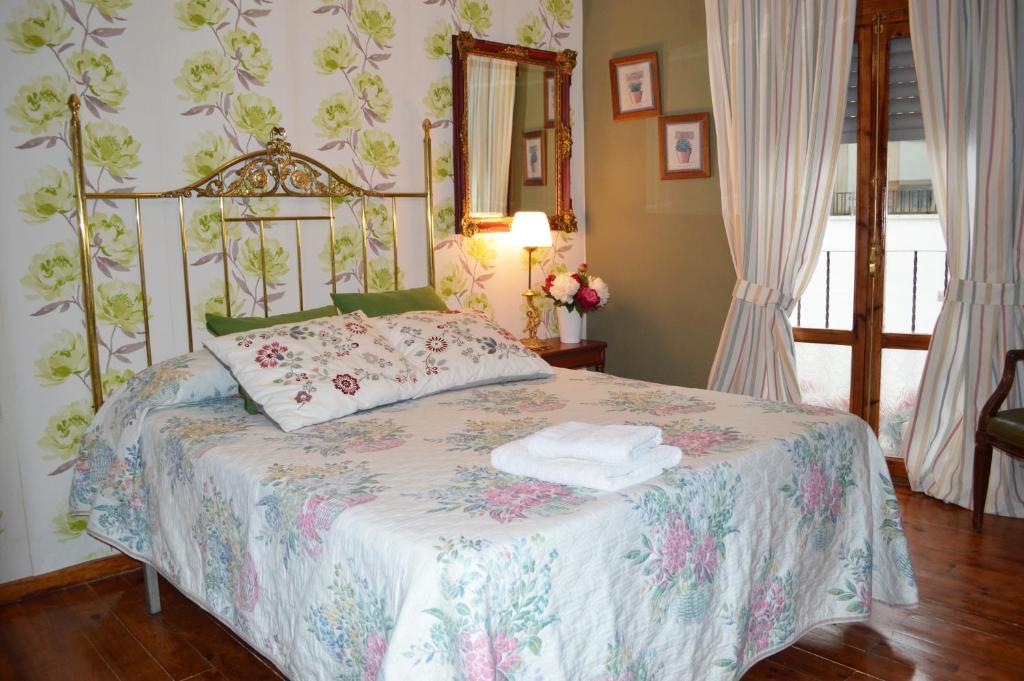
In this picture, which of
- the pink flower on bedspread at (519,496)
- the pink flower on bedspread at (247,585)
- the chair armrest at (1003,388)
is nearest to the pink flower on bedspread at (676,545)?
the pink flower on bedspread at (519,496)

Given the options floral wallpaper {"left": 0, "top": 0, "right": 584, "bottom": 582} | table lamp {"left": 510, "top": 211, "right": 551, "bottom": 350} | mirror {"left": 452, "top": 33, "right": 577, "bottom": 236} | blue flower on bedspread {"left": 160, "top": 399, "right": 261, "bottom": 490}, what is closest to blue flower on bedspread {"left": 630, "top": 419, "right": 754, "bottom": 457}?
blue flower on bedspread {"left": 160, "top": 399, "right": 261, "bottom": 490}

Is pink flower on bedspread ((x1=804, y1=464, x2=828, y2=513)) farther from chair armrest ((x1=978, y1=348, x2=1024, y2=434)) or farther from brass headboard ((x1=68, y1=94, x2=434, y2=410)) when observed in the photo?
brass headboard ((x1=68, y1=94, x2=434, y2=410))

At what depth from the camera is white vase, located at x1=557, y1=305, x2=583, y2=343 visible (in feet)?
14.1

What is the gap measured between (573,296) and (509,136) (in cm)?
86

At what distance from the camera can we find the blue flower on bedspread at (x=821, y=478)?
2258mm

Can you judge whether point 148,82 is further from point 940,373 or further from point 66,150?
point 940,373

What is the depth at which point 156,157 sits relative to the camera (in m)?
3.12

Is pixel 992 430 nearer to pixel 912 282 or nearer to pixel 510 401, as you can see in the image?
pixel 912 282

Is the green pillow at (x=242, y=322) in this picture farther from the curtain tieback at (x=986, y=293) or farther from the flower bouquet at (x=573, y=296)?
the curtain tieback at (x=986, y=293)

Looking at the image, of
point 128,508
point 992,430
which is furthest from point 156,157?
point 992,430

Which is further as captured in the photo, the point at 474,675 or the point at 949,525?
the point at 949,525

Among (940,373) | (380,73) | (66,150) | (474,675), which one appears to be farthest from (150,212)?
(940,373)

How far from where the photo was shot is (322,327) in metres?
2.87

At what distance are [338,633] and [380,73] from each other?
2.67 m
